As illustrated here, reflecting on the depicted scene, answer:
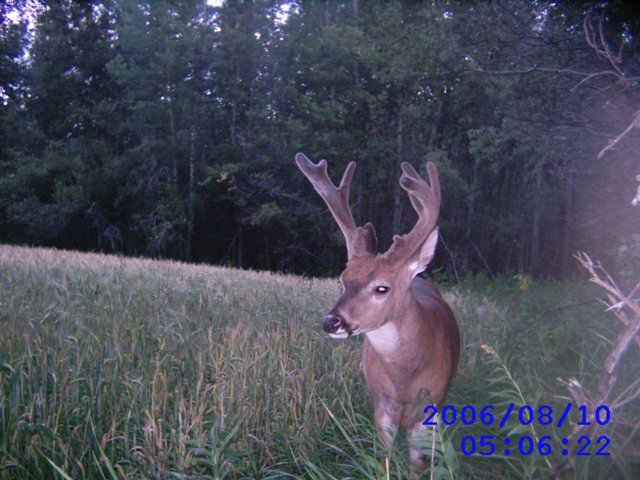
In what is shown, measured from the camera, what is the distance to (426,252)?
13.3ft

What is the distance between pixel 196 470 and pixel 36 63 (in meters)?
31.1

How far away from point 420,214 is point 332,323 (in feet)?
3.70

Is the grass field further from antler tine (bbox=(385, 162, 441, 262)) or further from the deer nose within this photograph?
antler tine (bbox=(385, 162, 441, 262))

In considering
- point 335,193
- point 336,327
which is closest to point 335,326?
point 336,327

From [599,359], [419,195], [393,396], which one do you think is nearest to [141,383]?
[393,396]

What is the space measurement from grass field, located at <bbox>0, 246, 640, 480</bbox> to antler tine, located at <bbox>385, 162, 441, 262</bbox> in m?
0.90

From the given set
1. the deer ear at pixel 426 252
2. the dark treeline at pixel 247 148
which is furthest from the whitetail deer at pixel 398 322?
the dark treeline at pixel 247 148

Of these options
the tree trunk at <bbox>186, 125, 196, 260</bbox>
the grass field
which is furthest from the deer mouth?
the tree trunk at <bbox>186, 125, 196, 260</bbox>

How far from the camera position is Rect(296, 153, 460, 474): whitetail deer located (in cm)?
375

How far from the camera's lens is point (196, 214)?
26922 millimetres

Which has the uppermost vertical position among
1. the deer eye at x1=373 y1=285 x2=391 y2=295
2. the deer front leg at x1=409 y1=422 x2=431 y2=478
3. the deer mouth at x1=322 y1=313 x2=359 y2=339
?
the deer eye at x1=373 y1=285 x2=391 y2=295

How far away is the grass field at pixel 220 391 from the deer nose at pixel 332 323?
494 millimetres

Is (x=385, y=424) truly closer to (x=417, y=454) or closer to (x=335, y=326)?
(x=417, y=454)

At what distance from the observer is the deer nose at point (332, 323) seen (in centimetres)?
348
